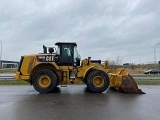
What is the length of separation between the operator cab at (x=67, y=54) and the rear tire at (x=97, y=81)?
1.34 meters

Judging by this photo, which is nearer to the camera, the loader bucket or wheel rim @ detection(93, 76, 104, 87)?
the loader bucket

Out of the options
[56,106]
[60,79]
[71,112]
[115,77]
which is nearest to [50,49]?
[60,79]

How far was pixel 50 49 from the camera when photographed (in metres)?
15.4

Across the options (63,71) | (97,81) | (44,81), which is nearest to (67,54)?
(63,71)

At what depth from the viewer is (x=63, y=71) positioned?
50.4ft

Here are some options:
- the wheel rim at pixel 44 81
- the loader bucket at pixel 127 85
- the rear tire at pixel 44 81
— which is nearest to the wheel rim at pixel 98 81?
the loader bucket at pixel 127 85

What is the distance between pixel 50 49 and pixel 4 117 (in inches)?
311

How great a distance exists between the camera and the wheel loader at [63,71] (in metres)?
14.9

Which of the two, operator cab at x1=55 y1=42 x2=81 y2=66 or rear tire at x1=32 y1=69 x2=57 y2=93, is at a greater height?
operator cab at x1=55 y1=42 x2=81 y2=66

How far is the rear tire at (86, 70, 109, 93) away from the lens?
48.8ft

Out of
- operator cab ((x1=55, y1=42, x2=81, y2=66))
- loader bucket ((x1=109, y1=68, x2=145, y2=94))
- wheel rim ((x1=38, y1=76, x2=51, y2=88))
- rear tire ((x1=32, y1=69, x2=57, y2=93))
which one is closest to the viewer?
loader bucket ((x1=109, y1=68, x2=145, y2=94))

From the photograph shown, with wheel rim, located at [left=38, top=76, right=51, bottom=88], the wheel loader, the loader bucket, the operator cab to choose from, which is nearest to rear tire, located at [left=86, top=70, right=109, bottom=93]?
the wheel loader

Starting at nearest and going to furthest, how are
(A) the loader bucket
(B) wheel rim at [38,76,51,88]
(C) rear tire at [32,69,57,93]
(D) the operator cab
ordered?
(A) the loader bucket < (C) rear tire at [32,69,57,93] < (B) wheel rim at [38,76,51,88] < (D) the operator cab

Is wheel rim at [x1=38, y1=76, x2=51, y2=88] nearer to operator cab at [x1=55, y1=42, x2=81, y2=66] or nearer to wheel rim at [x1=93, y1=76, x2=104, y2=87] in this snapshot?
operator cab at [x1=55, y1=42, x2=81, y2=66]
